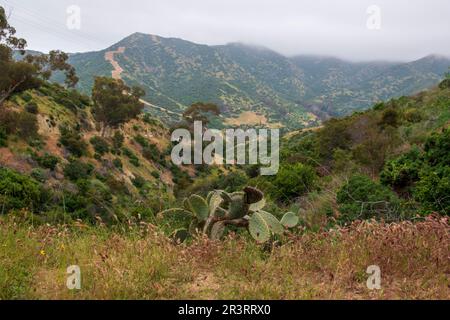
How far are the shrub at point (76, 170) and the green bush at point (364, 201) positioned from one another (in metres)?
26.8

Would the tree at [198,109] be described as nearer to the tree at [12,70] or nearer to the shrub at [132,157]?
the shrub at [132,157]

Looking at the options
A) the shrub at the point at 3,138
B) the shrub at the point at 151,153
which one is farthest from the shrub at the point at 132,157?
the shrub at the point at 3,138

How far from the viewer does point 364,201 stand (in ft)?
23.1

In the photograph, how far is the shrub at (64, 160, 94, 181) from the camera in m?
30.5

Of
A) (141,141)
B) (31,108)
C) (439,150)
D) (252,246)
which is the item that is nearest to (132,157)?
(141,141)

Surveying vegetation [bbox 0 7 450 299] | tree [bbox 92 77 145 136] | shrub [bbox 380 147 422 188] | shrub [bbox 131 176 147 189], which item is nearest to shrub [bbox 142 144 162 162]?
tree [bbox 92 77 145 136]

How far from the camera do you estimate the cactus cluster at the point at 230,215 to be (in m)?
4.87

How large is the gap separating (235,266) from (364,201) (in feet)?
13.6

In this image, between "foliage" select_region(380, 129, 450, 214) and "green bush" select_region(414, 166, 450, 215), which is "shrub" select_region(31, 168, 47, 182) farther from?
"green bush" select_region(414, 166, 450, 215)

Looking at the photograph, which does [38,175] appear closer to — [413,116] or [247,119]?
[413,116]

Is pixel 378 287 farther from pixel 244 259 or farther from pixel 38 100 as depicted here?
pixel 38 100

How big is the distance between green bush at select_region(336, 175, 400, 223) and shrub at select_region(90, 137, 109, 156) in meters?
35.3
